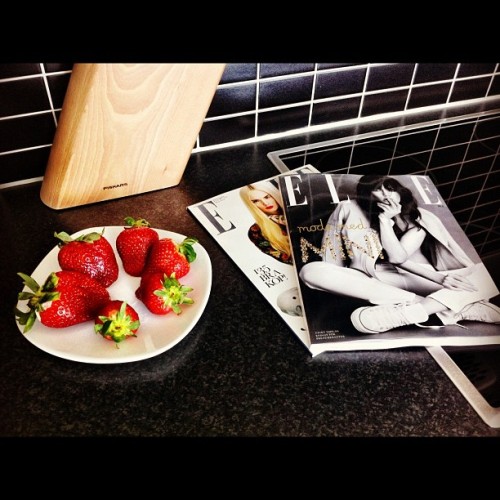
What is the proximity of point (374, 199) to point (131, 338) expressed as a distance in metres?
0.47

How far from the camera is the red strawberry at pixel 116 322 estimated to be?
61 cm

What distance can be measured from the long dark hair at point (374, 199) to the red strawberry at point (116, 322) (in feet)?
1.35

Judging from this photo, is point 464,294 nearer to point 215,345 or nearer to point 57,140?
point 215,345

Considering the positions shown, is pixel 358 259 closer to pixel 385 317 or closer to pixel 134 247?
Answer: pixel 385 317

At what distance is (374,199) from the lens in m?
0.85

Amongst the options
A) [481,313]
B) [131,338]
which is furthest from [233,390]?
[481,313]

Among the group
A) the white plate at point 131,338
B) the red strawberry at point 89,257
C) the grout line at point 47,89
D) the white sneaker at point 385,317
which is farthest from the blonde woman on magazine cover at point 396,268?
the grout line at point 47,89

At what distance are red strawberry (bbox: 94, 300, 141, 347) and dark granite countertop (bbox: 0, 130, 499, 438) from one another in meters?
0.05

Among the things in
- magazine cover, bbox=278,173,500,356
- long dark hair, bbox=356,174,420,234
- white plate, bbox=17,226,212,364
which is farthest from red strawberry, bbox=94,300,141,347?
long dark hair, bbox=356,174,420,234

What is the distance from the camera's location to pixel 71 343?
631 mm

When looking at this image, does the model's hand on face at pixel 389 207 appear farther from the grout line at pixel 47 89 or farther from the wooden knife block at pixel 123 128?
the grout line at pixel 47 89

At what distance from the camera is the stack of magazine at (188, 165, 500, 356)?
66 centimetres
